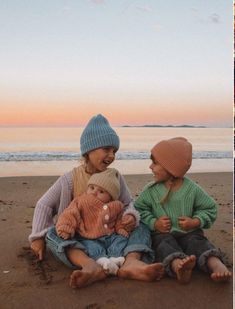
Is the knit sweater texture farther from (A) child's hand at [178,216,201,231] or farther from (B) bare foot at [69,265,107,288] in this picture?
Result: (B) bare foot at [69,265,107,288]

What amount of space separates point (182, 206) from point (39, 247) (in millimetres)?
1164

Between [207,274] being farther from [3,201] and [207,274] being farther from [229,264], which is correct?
[3,201]

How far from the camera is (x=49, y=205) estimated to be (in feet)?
12.3

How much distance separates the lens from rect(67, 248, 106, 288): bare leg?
2908 millimetres

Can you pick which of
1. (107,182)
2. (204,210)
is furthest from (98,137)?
(204,210)

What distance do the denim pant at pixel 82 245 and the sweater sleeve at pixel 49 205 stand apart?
0.66 feet

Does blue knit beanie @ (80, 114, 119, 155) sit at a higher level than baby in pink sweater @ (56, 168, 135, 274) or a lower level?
higher

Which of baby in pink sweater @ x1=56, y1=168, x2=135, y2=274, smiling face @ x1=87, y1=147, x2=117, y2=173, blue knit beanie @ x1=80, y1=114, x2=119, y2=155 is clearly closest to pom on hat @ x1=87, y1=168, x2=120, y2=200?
baby in pink sweater @ x1=56, y1=168, x2=135, y2=274

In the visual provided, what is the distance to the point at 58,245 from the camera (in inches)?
132

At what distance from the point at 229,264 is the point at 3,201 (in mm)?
3507

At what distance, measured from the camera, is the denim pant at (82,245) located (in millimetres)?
3334

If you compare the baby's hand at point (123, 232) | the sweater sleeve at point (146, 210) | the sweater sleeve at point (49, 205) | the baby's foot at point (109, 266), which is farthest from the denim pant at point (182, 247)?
the sweater sleeve at point (49, 205)

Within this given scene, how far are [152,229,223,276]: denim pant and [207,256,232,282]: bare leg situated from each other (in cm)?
4

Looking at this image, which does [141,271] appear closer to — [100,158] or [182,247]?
[182,247]
